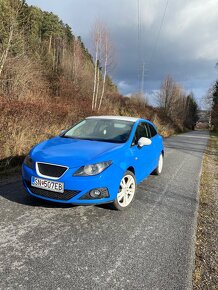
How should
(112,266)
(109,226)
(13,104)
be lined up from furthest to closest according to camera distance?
(13,104), (109,226), (112,266)

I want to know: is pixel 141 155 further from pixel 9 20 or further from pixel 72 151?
pixel 9 20

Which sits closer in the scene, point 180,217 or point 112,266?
point 112,266

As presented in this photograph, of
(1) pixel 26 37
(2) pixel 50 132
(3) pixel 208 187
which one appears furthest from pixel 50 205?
(1) pixel 26 37

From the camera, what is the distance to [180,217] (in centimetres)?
456

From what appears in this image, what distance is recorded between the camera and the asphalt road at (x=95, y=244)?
272 cm

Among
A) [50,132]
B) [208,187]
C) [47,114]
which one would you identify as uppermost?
[47,114]

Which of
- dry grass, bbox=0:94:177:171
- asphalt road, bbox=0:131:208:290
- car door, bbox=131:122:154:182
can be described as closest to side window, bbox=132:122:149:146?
car door, bbox=131:122:154:182

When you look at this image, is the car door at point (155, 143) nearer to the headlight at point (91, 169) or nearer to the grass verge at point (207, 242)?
the grass verge at point (207, 242)

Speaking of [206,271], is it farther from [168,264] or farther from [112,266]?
[112,266]

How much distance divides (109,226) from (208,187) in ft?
12.7

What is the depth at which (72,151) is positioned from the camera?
14.5ft

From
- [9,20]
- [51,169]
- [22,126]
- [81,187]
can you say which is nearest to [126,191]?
[81,187]

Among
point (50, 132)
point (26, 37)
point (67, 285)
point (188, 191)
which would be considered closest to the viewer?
point (67, 285)

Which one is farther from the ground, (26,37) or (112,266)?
(26,37)
